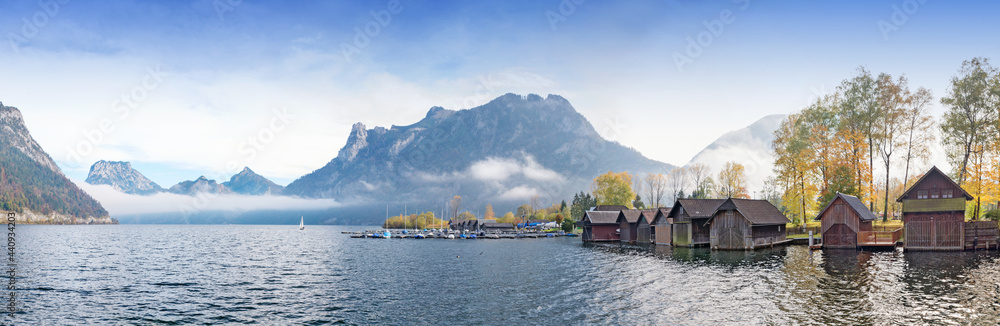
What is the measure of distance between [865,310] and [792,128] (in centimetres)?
7536

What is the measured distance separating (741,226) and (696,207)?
11.0 m

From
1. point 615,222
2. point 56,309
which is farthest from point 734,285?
point 615,222

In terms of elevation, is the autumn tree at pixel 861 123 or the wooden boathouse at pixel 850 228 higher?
the autumn tree at pixel 861 123

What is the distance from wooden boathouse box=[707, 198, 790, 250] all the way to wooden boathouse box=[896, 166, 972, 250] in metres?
18.4

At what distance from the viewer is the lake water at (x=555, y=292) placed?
1325 inches

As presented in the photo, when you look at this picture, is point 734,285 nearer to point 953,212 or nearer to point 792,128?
point 953,212

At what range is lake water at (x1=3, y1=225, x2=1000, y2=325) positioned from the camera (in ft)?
110

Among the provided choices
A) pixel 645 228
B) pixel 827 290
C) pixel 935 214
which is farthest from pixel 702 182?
pixel 827 290

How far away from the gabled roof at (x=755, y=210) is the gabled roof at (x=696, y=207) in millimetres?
4612

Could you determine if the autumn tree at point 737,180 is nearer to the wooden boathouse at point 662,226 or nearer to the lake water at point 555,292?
the wooden boathouse at point 662,226

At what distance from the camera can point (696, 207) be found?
90.3 m

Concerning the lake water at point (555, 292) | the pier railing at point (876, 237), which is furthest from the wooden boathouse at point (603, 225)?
the pier railing at point (876, 237)

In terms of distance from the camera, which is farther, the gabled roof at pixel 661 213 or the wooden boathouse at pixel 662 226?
the gabled roof at pixel 661 213

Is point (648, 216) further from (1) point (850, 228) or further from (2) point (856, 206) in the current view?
(2) point (856, 206)
